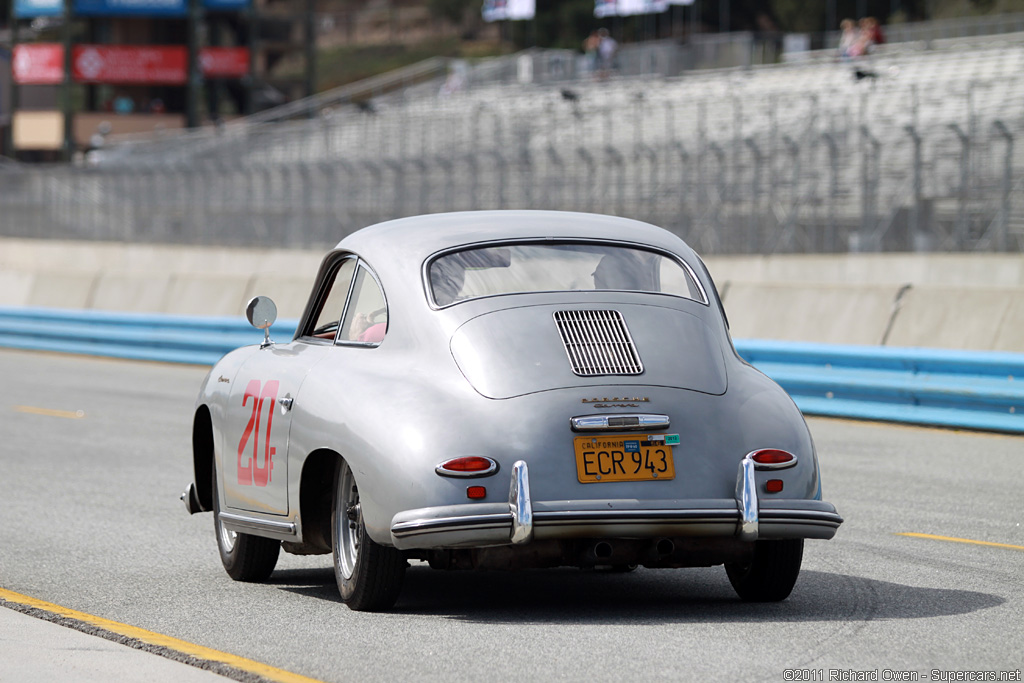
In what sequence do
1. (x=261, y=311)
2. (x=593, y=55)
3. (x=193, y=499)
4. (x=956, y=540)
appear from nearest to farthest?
(x=261, y=311) → (x=193, y=499) → (x=956, y=540) → (x=593, y=55)

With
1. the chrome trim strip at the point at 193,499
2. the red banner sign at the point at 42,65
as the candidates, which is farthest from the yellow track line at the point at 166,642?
the red banner sign at the point at 42,65

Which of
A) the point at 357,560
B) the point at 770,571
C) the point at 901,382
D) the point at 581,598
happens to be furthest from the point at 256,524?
the point at 901,382

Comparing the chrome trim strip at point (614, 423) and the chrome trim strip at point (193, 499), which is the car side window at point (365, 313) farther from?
the chrome trim strip at point (193, 499)

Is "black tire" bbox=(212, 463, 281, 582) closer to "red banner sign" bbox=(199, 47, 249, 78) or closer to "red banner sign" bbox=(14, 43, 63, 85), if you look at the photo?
"red banner sign" bbox=(14, 43, 63, 85)

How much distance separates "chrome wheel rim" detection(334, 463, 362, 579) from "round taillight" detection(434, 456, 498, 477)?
58cm

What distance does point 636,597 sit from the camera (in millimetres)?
6883

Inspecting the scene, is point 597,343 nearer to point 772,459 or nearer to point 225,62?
point 772,459

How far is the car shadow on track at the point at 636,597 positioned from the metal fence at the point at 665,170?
14.5m

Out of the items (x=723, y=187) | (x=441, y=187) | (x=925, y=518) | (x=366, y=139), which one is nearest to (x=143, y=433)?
(x=925, y=518)

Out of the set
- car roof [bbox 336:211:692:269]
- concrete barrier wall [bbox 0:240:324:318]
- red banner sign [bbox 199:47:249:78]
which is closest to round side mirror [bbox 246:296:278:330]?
car roof [bbox 336:211:692:269]

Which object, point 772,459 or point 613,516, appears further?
point 772,459

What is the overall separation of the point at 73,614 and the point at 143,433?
7.79 meters

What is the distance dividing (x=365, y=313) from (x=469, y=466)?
4.02 feet

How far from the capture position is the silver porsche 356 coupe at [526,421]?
592cm
